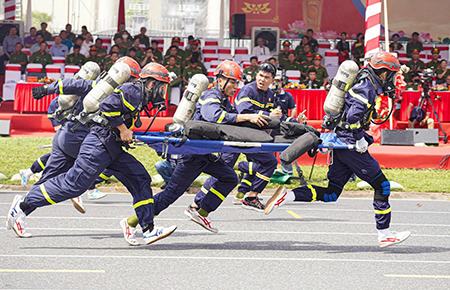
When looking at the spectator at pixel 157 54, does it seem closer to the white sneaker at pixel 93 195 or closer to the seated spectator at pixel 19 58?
the seated spectator at pixel 19 58

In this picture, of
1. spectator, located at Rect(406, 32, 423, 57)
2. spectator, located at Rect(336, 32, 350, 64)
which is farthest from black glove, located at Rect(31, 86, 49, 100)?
spectator, located at Rect(406, 32, 423, 57)

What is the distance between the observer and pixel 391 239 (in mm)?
10812

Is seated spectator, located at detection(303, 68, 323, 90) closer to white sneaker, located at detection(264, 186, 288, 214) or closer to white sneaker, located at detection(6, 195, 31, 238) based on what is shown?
white sneaker, located at detection(264, 186, 288, 214)

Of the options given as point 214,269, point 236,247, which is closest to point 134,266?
point 214,269

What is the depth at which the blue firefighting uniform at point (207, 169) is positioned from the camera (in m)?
11.0

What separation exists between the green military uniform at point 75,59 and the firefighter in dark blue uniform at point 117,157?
1529 cm

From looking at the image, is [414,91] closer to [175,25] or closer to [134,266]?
[134,266]

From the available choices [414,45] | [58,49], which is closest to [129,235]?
[58,49]

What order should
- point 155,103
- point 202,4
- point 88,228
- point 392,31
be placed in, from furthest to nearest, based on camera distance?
point 202,4 → point 392,31 → point 88,228 → point 155,103

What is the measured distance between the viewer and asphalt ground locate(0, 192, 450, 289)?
884 cm

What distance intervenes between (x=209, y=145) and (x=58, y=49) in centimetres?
1711

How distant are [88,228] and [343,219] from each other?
3.54 meters

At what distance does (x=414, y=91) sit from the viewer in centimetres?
2386

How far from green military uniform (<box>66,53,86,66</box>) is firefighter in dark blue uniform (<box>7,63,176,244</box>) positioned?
15288 mm
